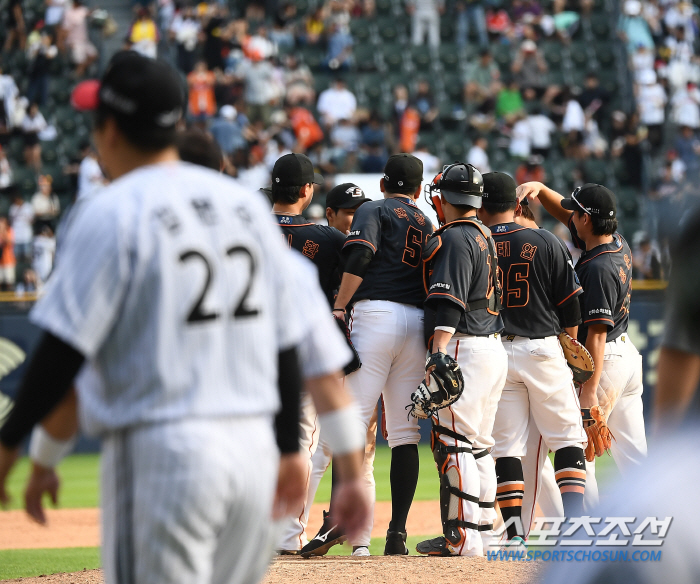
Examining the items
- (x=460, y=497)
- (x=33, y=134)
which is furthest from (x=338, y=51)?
(x=460, y=497)

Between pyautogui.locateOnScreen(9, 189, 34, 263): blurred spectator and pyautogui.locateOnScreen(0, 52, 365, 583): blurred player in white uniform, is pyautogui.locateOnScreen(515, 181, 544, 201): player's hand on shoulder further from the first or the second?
pyautogui.locateOnScreen(9, 189, 34, 263): blurred spectator

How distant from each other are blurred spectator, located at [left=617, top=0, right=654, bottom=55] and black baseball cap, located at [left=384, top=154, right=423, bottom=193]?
15.2 meters

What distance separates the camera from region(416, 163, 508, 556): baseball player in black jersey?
5641mm

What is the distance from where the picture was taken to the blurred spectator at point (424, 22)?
69.3ft

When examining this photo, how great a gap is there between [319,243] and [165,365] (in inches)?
166

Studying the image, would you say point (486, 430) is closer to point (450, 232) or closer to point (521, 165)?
point (450, 232)

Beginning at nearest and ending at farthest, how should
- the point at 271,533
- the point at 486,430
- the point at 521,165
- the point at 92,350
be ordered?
the point at 92,350 → the point at 271,533 → the point at 486,430 → the point at 521,165

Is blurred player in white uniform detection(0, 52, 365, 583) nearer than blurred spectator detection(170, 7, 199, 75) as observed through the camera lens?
Yes

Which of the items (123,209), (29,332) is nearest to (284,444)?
(123,209)

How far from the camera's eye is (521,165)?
59.2 ft

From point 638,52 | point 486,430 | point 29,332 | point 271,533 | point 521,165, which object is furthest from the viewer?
point 638,52

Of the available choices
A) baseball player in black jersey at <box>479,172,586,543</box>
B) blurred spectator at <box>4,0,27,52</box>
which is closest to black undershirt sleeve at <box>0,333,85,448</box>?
baseball player in black jersey at <box>479,172,586,543</box>

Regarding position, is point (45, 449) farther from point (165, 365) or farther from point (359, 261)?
point (359, 261)

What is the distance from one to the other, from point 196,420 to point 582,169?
55.8 feet
